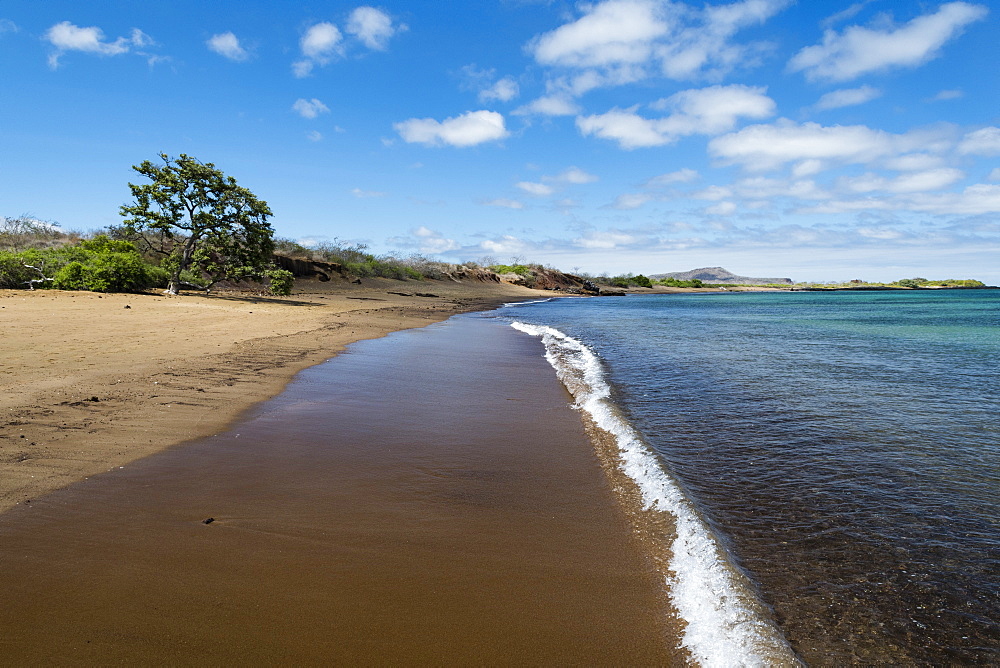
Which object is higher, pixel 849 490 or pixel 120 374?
pixel 120 374

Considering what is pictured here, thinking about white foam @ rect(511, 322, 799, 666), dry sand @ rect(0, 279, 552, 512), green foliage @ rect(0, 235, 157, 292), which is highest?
green foliage @ rect(0, 235, 157, 292)

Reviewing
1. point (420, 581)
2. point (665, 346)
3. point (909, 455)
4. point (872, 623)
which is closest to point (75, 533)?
point (420, 581)

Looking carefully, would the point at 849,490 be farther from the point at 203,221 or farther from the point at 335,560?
the point at 203,221

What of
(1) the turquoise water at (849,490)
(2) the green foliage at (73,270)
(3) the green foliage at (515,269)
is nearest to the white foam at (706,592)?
(1) the turquoise water at (849,490)

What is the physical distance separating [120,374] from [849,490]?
28.2ft

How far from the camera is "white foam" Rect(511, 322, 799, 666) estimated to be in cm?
243

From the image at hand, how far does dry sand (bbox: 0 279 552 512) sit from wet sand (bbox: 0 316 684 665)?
52 cm

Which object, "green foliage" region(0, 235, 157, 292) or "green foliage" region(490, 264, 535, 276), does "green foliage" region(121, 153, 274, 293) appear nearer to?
"green foliage" region(0, 235, 157, 292)

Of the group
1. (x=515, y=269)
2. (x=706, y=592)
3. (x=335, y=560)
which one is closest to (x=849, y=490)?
(x=706, y=592)

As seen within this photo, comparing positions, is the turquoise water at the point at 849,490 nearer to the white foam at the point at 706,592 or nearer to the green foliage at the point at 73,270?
the white foam at the point at 706,592

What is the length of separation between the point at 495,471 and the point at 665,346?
1131cm

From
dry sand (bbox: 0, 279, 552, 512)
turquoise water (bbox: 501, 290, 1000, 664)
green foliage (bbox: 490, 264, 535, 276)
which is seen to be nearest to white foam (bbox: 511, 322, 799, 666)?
turquoise water (bbox: 501, 290, 1000, 664)

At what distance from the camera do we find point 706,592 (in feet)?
9.48

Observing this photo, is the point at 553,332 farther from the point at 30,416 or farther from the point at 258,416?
the point at 30,416
